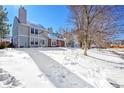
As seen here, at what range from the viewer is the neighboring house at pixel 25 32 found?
2744 millimetres

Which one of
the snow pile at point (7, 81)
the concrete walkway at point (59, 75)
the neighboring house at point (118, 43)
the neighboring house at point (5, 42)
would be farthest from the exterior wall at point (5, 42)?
the neighboring house at point (118, 43)

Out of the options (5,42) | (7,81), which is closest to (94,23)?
(5,42)

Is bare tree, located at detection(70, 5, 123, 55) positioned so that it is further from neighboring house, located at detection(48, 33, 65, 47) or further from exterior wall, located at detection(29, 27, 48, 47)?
exterior wall, located at detection(29, 27, 48, 47)

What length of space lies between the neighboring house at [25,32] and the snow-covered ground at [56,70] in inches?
4.6

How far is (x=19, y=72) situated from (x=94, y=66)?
43.7 inches

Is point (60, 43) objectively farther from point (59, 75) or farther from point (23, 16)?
point (59, 75)

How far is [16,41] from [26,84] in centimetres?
97

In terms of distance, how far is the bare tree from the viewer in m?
2.85

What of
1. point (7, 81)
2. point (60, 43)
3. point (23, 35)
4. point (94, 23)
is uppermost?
point (94, 23)

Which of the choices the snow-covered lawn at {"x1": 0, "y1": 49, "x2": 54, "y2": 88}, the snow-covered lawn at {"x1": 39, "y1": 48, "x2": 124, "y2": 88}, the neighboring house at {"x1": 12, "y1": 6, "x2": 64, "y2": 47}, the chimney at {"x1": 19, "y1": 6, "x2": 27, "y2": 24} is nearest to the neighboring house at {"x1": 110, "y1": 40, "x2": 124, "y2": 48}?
the snow-covered lawn at {"x1": 39, "y1": 48, "x2": 124, "y2": 88}

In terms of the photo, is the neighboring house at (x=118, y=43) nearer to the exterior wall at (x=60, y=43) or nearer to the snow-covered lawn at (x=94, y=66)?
the snow-covered lawn at (x=94, y=66)

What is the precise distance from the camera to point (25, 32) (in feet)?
9.51

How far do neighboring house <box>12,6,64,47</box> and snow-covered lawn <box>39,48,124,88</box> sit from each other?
1.34 feet
